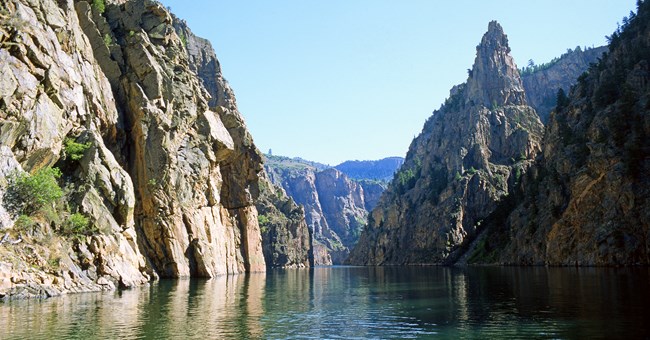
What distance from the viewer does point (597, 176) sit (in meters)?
113

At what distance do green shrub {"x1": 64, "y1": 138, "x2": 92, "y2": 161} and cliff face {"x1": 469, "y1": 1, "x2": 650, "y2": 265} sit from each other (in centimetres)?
8998

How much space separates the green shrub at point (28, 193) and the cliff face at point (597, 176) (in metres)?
92.5

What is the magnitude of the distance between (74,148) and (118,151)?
2034cm

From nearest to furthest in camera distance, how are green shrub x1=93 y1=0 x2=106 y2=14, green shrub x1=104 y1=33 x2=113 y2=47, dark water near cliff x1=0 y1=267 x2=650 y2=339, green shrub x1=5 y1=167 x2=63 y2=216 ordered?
1. dark water near cliff x1=0 y1=267 x2=650 y2=339
2. green shrub x1=5 y1=167 x2=63 y2=216
3. green shrub x1=104 y1=33 x2=113 y2=47
4. green shrub x1=93 y1=0 x2=106 y2=14

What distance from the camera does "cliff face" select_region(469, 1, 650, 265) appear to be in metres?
104

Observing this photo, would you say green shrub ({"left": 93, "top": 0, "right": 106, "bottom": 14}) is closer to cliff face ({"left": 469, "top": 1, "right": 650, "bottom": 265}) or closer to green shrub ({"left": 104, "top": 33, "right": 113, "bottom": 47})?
green shrub ({"left": 104, "top": 33, "right": 113, "bottom": 47})

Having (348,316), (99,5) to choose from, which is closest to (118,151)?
(99,5)

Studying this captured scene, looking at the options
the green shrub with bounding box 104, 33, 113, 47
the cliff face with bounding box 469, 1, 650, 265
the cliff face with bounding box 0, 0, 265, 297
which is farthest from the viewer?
the cliff face with bounding box 469, 1, 650, 265

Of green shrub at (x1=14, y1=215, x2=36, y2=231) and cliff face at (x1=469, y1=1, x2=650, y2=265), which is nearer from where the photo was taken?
green shrub at (x1=14, y1=215, x2=36, y2=231)

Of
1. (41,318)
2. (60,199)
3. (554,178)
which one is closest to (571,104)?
(554,178)

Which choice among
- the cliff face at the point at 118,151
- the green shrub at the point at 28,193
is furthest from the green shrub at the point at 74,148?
the green shrub at the point at 28,193

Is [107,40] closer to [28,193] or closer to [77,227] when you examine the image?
[77,227]

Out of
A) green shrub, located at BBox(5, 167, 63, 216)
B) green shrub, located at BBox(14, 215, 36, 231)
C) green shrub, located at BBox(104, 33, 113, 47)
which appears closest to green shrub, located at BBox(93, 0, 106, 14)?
green shrub, located at BBox(104, 33, 113, 47)

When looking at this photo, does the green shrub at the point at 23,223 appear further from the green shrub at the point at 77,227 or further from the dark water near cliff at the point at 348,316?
the dark water near cliff at the point at 348,316
